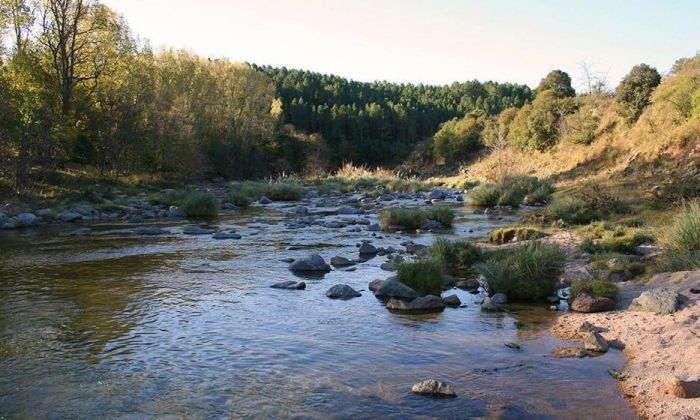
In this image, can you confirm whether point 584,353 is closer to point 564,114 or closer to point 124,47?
point 124,47

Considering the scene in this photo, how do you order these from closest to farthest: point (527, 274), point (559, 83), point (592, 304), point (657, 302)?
point (657, 302) → point (592, 304) → point (527, 274) → point (559, 83)

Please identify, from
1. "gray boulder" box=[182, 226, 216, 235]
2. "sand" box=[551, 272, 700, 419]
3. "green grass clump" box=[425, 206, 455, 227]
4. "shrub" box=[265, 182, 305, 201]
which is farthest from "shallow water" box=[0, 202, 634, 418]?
"shrub" box=[265, 182, 305, 201]

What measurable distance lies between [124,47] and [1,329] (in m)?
34.5

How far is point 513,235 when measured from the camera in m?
16.0

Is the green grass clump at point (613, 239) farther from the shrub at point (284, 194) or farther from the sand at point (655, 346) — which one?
the shrub at point (284, 194)

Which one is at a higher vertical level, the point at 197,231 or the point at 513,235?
the point at 513,235

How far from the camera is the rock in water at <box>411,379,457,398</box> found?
20.0 ft

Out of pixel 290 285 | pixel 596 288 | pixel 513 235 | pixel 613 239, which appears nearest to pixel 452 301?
pixel 596 288

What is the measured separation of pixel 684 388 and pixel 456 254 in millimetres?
7729

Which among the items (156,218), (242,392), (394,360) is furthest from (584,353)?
(156,218)

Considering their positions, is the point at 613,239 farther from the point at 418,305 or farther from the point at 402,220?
the point at 402,220

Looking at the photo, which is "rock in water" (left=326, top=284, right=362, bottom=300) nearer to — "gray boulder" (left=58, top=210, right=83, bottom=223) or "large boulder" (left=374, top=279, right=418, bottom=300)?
"large boulder" (left=374, top=279, right=418, bottom=300)

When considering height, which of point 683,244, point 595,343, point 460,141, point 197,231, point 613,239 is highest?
point 460,141

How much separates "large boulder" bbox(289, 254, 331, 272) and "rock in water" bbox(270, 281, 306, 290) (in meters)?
1.55
